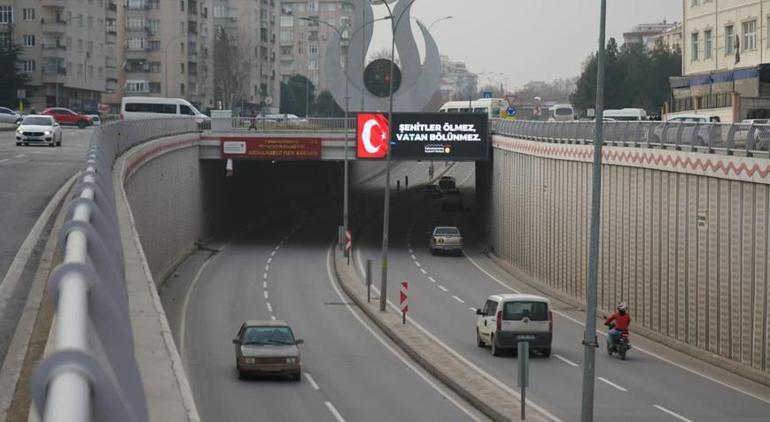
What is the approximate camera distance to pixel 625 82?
341 feet

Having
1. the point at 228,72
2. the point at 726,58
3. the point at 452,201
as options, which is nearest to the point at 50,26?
the point at 228,72

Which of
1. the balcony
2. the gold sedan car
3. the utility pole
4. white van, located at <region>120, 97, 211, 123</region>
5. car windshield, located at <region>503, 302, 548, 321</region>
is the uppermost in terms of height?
the balcony

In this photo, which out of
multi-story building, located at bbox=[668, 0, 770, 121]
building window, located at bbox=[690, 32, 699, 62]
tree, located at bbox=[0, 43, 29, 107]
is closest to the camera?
multi-story building, located at bbox=[668, 0, 770, 121]

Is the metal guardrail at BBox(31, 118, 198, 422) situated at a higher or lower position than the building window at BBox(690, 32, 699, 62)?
lower

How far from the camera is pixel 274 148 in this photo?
64.1 meters

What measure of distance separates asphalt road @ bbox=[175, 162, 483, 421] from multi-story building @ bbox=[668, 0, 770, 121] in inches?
790

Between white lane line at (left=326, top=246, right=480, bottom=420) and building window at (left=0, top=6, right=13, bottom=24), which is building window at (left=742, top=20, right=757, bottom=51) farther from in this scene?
building window at (left=0, top=6, right=13, bottom=24)

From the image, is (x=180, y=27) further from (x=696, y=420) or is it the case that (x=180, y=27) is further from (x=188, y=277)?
(x=696, y=420)

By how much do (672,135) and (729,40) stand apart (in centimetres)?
2451

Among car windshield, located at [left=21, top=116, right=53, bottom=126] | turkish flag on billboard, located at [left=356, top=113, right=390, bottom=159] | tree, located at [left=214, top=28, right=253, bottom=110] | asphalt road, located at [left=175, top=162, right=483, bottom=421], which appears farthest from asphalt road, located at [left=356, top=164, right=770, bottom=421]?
tree, located at [left=214, top=28, right=253, bottom=110]

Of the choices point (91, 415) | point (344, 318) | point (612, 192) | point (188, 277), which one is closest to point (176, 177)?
point (188, 277)

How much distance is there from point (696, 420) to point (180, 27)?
398 feet

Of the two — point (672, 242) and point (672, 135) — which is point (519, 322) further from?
point (672, 135)

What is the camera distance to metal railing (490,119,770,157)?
2973 centimetres
